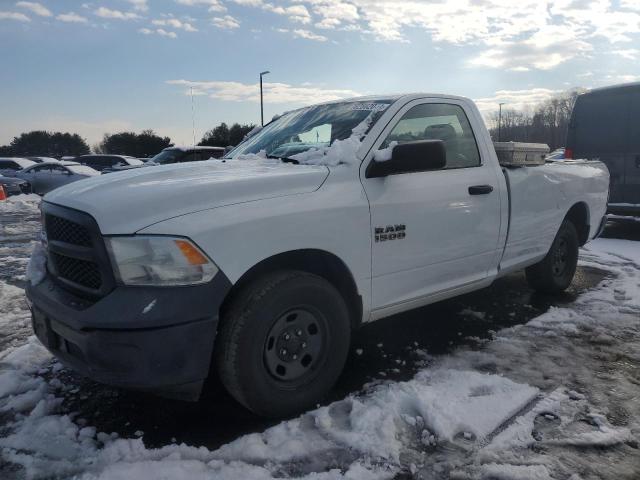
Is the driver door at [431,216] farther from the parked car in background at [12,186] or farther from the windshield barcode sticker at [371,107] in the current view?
the parked car in background at [12,186]

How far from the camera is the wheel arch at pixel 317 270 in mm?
2660

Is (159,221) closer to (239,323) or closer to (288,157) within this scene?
(239,323)

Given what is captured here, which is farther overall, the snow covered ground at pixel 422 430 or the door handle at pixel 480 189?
the door handle at pixel 480 189

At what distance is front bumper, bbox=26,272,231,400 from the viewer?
2303 mm

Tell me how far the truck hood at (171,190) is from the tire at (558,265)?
307cm

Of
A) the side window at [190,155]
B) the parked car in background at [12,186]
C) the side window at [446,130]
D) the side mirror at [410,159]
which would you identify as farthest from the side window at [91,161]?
the side mirror at [410,159]

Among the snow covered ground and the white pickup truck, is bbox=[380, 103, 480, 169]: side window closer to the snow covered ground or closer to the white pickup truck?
the white pickup truck

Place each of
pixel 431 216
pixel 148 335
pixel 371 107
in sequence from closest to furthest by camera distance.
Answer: pixel 148 335 < pixel 431 216 < pixel 371 107

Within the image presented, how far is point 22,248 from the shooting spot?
7953 millimetres

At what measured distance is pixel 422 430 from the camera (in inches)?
105

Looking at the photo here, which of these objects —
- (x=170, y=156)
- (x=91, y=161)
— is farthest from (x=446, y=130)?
(x=91, y=161)

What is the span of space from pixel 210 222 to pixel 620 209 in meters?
7.91

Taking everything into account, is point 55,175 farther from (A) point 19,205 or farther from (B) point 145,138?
(B) point 145,138

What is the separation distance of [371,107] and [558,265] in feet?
9.58
